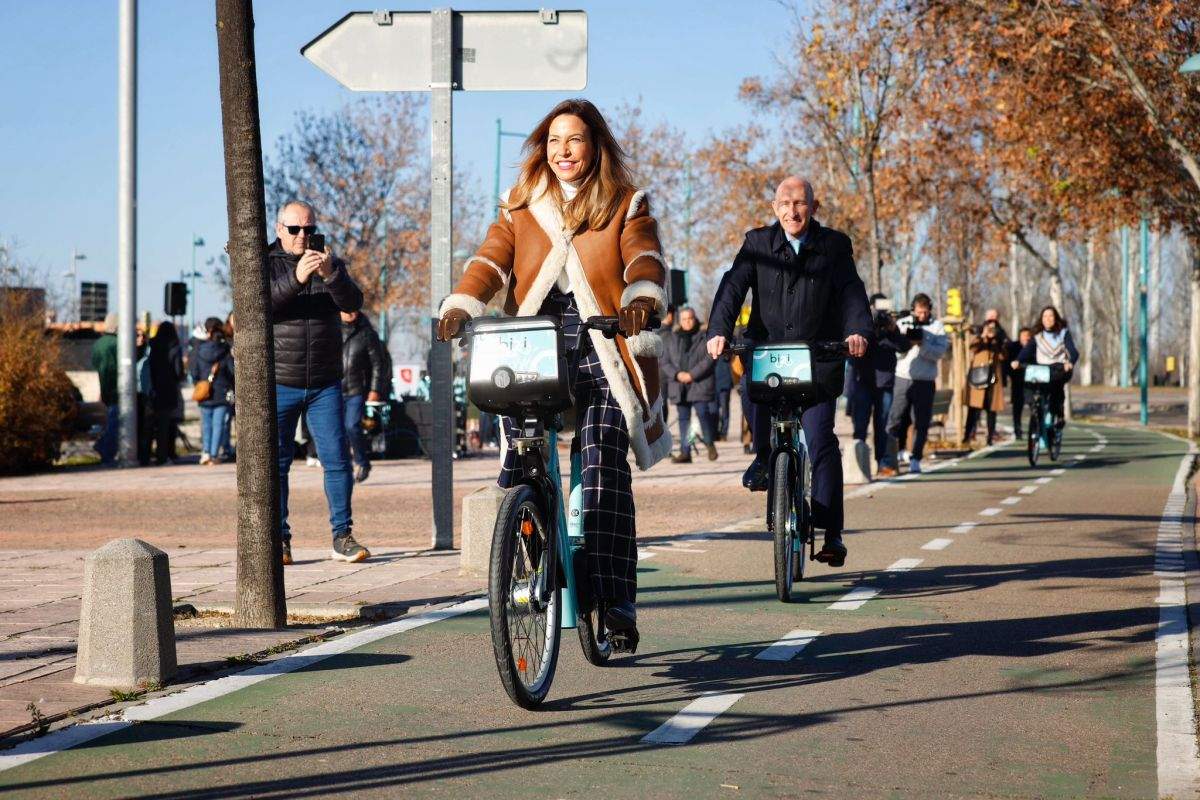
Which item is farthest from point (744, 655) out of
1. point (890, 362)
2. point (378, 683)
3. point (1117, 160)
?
point (1117, 160)

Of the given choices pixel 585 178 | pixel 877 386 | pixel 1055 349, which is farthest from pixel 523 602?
pixel 1055 349

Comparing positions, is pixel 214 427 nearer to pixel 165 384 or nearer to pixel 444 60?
pixel 165 384

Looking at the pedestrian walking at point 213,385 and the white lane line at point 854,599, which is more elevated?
the pedestrian walking at point 213,385

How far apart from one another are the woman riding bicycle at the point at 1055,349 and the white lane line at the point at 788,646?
1430 cm

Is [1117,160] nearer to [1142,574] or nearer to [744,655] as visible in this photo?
[1142,574]

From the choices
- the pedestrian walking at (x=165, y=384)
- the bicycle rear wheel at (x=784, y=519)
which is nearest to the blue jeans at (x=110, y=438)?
the pedestrian walking at (x=165, y=384)

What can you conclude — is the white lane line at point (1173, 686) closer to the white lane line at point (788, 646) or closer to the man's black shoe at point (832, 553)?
the white lane line at point (788, 646)

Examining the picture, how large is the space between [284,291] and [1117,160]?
56.5 feet

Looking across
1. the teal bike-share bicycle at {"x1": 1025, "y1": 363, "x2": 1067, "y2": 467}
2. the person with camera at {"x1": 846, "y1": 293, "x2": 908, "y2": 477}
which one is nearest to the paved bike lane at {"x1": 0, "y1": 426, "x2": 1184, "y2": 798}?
the person with camera at {"x1": 846, "y1": 293, "x2": 908, "y2": 477}

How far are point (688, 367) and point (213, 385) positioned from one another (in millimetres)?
6263

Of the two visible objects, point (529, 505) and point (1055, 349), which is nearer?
point (529, 505)

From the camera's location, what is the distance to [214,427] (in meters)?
22.5

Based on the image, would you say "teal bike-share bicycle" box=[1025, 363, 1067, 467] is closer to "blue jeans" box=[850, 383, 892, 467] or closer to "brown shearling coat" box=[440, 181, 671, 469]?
"blue jeans" box=[850, 383, 892, 467]

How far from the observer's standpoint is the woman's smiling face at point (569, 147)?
6.09 meters
